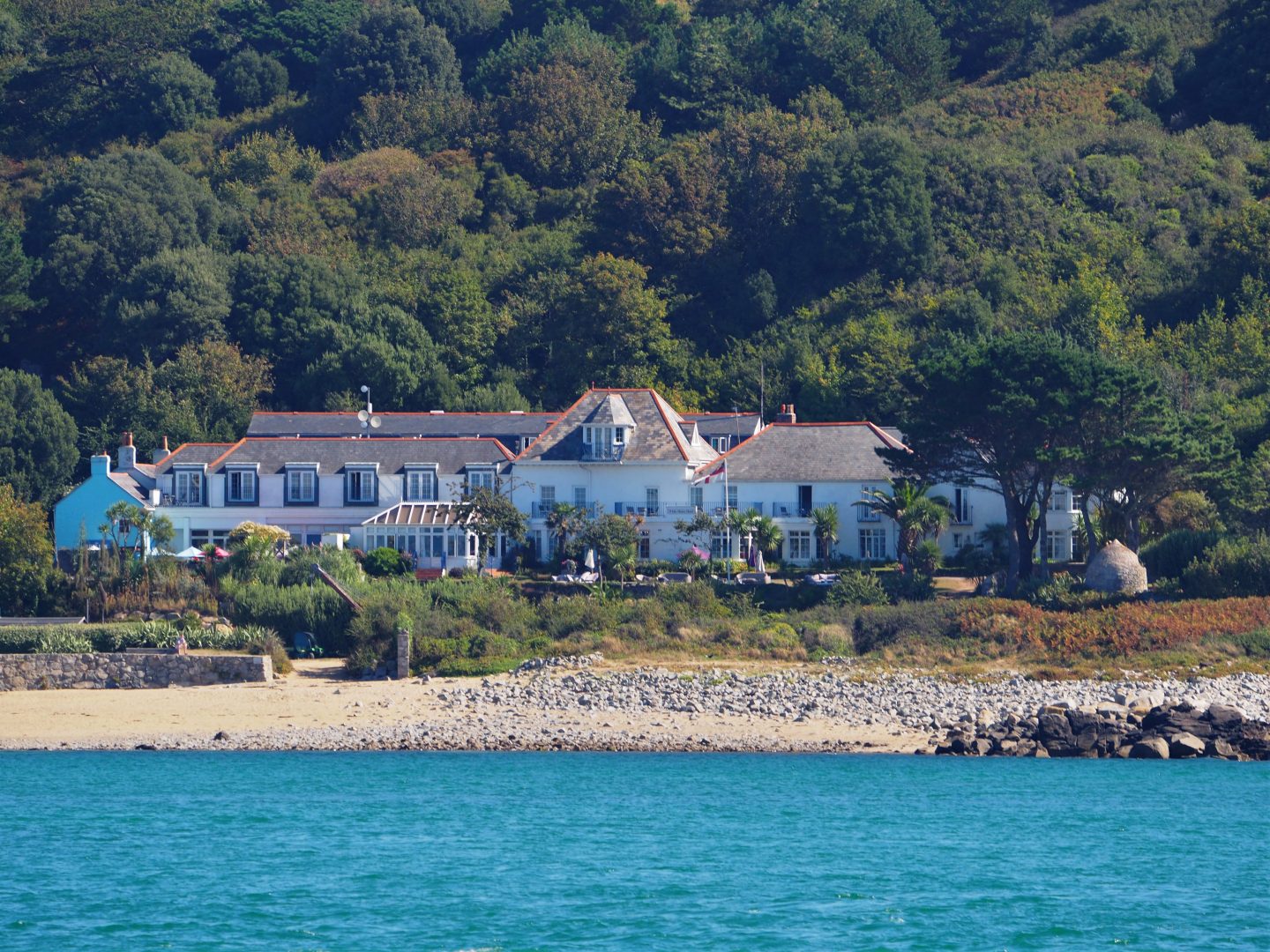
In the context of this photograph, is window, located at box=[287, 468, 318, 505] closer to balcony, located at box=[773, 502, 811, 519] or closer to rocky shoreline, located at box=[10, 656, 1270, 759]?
balcony, located at box=[773, 502, 811, 519]

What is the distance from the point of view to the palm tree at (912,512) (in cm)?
5822

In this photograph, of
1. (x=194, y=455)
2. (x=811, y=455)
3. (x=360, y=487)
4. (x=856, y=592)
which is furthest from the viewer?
(x=194, y=455)

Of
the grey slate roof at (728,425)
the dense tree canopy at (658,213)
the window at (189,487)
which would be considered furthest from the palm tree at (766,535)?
the window at (189,487)

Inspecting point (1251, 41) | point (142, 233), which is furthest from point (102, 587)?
point (1251, 41)

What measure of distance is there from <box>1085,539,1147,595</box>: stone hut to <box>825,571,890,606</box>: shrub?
5.47m

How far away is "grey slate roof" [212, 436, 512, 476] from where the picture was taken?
6419 centimetres

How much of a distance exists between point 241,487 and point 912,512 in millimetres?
21949

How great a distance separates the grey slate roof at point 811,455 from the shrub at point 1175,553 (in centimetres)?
1022

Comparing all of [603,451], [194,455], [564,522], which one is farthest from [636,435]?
[194,455]

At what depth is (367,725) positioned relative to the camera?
1689 inches

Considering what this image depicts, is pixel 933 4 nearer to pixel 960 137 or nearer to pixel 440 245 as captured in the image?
pixel 960 137

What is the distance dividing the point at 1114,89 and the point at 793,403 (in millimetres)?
37817

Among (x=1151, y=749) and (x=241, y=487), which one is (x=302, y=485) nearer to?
(x=241, y=487)

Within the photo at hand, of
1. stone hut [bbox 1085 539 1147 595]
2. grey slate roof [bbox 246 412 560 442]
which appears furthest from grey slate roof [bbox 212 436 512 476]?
stone hut [bbox 1085 539 1147 595]
